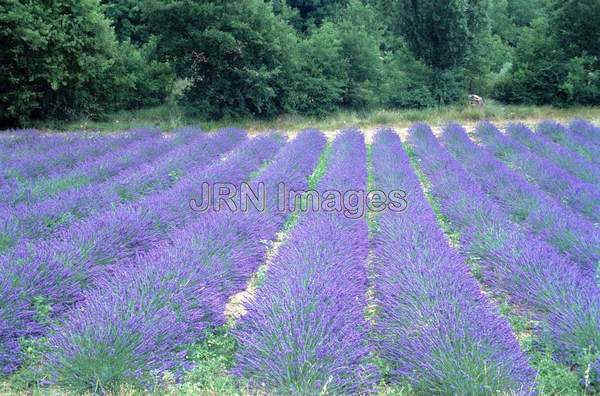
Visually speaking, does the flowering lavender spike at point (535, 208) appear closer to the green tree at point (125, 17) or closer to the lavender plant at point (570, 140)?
the lavender plant at point (570, 140)

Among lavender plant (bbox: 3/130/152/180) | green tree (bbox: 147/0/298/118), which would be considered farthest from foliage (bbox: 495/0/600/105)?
lavender plant (bbox: 3/130/152/180)

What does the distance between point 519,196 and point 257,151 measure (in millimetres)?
4908

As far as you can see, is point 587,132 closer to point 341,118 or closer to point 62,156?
point 341,118

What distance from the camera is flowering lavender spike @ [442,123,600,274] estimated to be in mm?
4309

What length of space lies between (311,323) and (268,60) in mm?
13206

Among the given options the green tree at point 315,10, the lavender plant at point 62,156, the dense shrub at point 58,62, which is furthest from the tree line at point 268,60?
the green tree at point 315,10

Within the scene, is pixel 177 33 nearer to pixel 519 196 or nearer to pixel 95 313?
pixel 519 196

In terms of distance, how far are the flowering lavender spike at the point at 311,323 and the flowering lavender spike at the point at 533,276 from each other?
1.04m

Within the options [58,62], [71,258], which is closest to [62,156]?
[71,258]

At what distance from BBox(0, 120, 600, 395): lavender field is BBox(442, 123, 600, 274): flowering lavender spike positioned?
3 cm

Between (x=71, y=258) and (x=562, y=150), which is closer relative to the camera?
(x=71, y=258)

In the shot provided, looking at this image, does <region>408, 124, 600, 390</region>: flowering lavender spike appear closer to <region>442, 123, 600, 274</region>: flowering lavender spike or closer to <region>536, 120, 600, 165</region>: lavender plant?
<region>442, 123, 600, 274</region>: flowering lavender spike

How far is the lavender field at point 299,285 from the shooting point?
2.68m

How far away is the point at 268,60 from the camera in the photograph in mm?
15328
